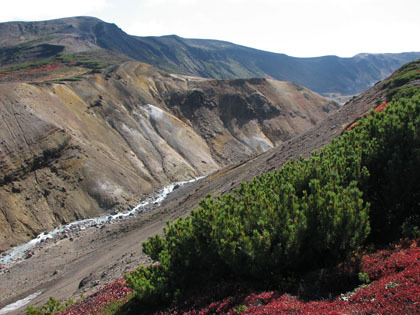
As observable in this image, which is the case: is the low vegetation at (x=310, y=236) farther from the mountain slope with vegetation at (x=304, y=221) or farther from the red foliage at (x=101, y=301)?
the red foliage at (x=101, y=301)

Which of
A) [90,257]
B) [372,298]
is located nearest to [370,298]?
[372,298]

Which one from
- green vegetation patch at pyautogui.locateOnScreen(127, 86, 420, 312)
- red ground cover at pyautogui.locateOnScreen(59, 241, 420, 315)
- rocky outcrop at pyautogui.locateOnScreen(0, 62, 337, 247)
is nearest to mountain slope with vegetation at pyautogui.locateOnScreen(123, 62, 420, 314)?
green vegetation patch at pyautogui.locateOnScreen(127, 86, 420, 312)

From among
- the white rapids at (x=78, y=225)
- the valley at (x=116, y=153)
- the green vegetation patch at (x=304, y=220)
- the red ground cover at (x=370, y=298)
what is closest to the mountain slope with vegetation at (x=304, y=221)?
the green vegetation patch at (x=304, y=220)

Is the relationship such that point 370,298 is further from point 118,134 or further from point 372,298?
point 118,134

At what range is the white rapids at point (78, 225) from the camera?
33.9 meters

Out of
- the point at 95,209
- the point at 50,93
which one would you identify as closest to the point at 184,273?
the point at 95,209

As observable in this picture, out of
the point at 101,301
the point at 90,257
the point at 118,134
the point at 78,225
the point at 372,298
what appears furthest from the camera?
the point at 118,134

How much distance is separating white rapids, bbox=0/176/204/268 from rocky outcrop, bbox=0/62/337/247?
103cm

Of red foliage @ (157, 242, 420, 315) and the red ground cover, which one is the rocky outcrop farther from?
red foliage @ (157, 242, 420, 315)

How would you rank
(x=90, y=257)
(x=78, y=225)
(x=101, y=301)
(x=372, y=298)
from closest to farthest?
1. (x=372, y=298)
2. (x=101, y=301)
3. (x=90, y=257)
4. (x=78, y=225)

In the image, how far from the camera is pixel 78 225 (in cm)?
4031

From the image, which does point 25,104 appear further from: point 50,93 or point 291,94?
point 291,94

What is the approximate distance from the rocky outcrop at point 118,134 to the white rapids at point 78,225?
3.38 ft

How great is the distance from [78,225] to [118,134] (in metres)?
24.1
